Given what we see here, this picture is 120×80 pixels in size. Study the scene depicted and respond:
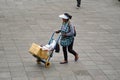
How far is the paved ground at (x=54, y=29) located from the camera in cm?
1022

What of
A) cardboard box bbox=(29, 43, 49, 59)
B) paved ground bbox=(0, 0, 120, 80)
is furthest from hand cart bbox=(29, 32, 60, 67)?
paved ground bbox=(0, 0, 120, 80)

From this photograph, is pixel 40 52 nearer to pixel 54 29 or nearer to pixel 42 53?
pixel 42 53

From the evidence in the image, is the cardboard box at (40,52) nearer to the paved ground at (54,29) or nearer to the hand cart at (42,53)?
the hand cart at (42,53)

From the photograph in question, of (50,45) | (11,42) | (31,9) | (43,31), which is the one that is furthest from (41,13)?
(50,45)

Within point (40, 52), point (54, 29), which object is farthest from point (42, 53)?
point (54, 29)

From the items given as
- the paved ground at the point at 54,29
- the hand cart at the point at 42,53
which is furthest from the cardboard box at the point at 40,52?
the paved ground at the point at 54,29

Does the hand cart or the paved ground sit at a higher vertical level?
the hand cart

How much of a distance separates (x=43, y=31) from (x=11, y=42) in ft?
6.83

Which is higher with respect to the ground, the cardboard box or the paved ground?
the cardboard box

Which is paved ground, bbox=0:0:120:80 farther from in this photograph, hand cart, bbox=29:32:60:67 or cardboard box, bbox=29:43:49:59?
cardboard box, bbox=29:43:49:59

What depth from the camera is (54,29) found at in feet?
48.1

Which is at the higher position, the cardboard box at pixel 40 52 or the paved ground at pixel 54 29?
the cardboard box at pixel 40 52

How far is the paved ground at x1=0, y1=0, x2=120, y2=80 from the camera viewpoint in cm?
1022

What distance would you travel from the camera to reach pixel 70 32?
10406 millimetres
